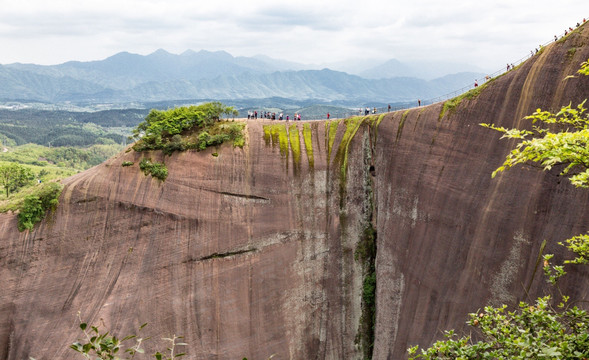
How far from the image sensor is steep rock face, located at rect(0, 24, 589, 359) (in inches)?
1113

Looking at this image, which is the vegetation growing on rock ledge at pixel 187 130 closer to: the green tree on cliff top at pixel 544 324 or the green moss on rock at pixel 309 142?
the green moss on rock at pixel 309 142

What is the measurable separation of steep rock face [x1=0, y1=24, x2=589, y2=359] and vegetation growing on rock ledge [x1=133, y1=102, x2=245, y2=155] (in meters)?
1.00

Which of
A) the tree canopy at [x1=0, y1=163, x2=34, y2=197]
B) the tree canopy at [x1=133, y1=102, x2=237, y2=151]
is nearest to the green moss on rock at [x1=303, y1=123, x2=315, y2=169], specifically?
the tree canopy at [x1=133, y1=102, x2=237, y2=151]

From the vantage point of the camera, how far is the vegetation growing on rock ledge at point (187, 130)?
34906mm

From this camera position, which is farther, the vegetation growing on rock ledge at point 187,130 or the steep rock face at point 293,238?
the vegetation growing on rock ledge at point 187,130

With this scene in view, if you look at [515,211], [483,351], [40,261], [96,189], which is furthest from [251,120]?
[483,351]

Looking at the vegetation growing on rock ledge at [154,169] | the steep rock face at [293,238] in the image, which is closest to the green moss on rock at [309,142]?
the steep rock face at [293,238]

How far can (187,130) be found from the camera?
121 ft

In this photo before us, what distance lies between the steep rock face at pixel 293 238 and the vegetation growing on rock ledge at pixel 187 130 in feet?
3.29

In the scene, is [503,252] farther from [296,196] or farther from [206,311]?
[206,311]

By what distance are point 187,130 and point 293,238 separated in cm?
1332

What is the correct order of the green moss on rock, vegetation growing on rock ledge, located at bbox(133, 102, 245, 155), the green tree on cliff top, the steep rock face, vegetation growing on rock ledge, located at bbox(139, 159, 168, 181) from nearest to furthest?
1. the green tree on cliff top
2. the steep rock face
3. vegetation growing on rock ledge, located at bbox(139, 159, 168, 181)
4. vegetation growing on rock ledge, located at bbox(133, 102, 245, 155)
5. the green moss on rock

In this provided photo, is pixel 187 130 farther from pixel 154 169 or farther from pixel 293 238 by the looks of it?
pixel 293 238

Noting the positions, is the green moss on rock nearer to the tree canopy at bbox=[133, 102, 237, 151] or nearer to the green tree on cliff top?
the tree canopy at bbox=[133, 102, 237, 151]
